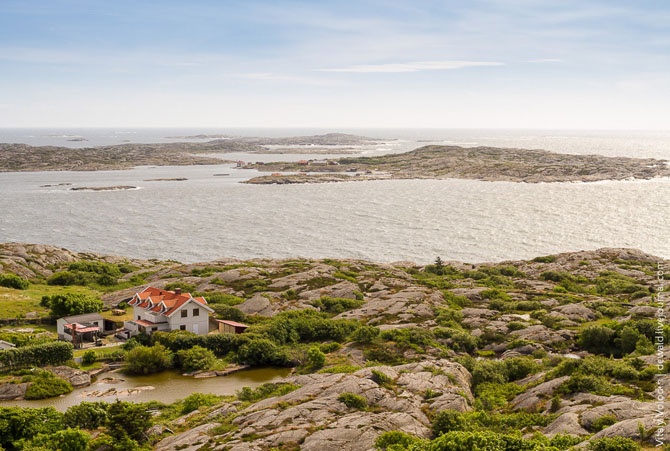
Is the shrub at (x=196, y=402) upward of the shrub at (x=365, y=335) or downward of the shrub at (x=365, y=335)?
downward

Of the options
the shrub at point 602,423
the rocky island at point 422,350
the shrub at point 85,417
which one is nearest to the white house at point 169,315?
the rocky island at point 422,350

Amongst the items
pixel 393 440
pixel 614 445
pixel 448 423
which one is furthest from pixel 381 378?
pixel 614 445

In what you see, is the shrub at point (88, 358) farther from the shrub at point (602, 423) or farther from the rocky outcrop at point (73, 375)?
the shrub at point (602, 423)

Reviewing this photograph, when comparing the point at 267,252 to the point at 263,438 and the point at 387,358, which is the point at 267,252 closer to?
the point at 387,358

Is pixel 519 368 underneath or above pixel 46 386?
above

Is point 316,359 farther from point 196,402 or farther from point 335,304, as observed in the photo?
point 335,304

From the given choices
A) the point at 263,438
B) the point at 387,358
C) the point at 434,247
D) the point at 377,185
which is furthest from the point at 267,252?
the point at 377,185
